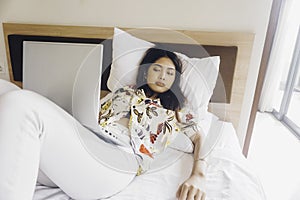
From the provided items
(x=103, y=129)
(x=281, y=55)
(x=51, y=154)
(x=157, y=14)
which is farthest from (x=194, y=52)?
(x=281, y=55)

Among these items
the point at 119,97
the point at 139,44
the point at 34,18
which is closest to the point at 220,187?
the point at 119,97

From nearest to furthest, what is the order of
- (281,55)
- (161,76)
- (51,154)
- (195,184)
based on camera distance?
(51,154)
(195,184)
(161,76)
(281,55)

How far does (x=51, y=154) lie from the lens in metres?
0.83

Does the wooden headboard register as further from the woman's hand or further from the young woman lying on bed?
the woman's hand

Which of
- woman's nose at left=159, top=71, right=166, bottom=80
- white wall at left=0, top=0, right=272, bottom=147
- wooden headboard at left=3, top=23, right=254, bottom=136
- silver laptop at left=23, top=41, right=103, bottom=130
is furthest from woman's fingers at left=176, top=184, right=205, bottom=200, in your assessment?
white wall at left=0, top=0, right=272, bottom=147

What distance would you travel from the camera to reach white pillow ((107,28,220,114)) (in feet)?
4.33

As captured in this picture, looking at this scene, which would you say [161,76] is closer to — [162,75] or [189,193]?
[162,75]

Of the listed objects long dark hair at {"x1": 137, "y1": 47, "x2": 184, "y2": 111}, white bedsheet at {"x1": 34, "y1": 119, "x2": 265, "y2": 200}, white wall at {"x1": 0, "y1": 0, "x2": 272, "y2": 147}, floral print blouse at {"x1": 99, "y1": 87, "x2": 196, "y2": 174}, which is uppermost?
white wall at {"x1": 0, "y1": 0, "x2": 272, "y2": 147}

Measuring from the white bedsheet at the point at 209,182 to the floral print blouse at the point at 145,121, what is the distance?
0.09 m

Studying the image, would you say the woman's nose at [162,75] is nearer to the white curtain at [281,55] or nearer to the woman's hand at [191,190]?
the woman's hand at [191,190]

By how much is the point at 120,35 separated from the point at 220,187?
2.93 feet

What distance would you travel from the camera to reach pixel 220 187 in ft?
3.17

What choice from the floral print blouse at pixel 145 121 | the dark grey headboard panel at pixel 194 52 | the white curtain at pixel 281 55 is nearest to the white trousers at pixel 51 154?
the floral print blouse at pixel 145 121

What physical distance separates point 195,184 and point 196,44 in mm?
789
